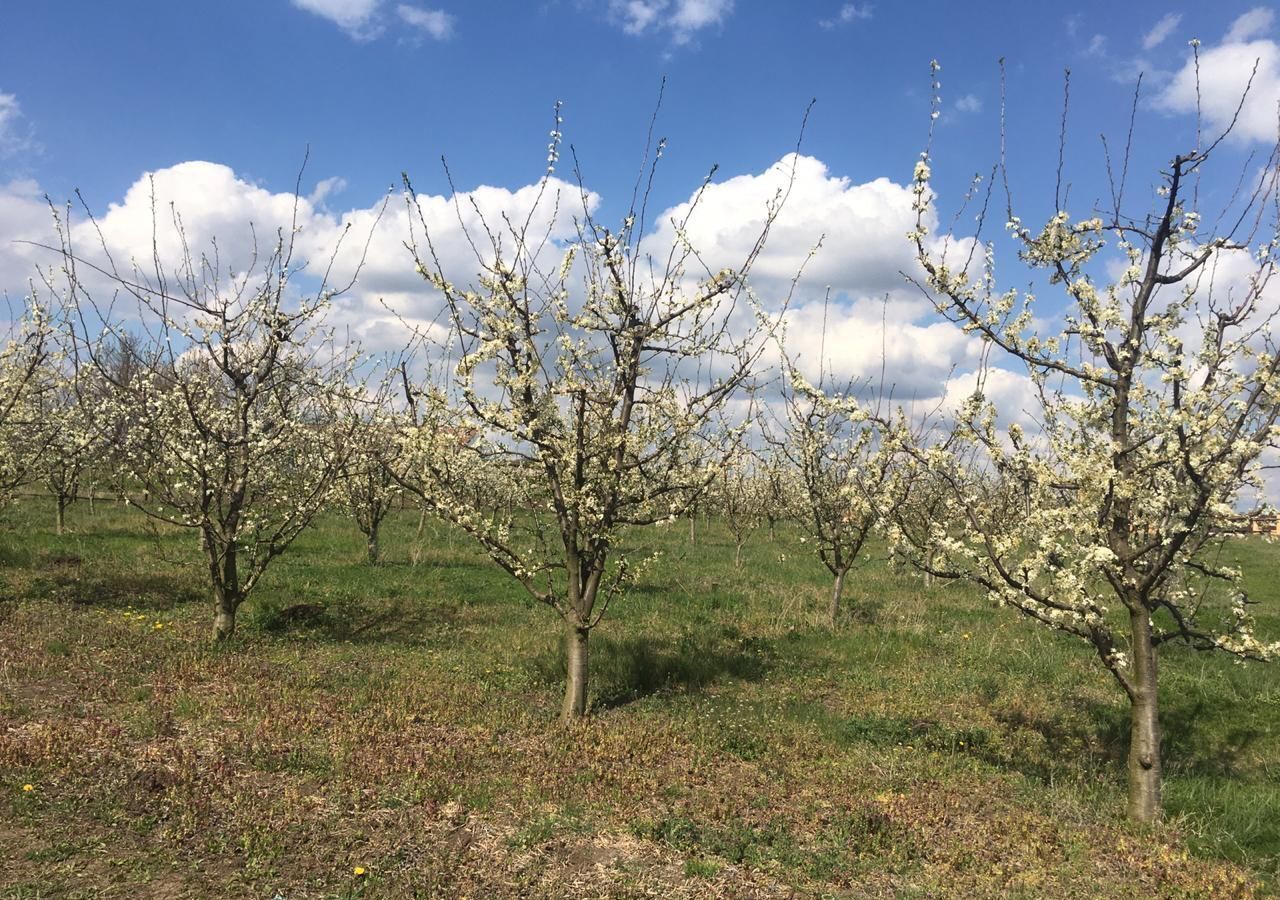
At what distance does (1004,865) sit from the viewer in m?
6.55

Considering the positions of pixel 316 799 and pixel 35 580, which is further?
pixel 35 580

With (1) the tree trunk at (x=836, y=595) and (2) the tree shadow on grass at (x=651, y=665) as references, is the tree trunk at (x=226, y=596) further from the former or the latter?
(1) the tree trunk at (x=836, y=595)

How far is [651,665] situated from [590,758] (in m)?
3.96

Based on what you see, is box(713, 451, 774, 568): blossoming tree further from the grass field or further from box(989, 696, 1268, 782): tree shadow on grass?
box(989, 696, 1268, 782): tree shadow on grass

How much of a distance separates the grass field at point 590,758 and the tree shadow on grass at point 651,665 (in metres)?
0.06

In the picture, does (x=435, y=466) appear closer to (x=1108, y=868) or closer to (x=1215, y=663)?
(x=1108, y=868)

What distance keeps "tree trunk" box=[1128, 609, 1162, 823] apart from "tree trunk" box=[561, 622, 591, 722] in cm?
593

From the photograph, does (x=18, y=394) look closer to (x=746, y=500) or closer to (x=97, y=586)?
(x=97, y=586)

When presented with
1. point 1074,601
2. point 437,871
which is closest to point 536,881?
point 437,871

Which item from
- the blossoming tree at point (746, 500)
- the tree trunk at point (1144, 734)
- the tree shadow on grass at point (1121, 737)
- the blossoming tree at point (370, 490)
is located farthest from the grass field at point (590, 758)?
the blossoming tree at point (746, 500)

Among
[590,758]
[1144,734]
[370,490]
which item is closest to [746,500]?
[370,490]

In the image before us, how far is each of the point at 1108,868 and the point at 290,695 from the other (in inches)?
353

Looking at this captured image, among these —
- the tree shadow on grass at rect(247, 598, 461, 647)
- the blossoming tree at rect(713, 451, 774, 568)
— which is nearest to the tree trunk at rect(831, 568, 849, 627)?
the tree shadow on grass at rect(247, 598, 461, 647)

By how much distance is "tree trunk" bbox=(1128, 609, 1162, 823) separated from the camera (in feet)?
24.2
